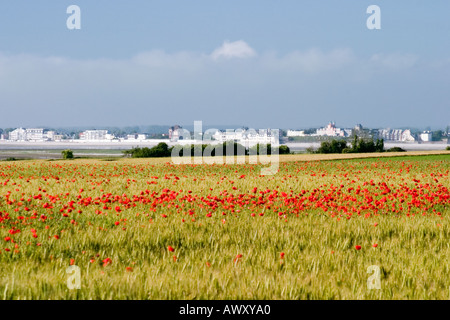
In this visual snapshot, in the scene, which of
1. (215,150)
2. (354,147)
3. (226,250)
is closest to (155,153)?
(215,150)

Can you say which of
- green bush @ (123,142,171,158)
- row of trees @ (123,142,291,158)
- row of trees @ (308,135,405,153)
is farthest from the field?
row of trees @ (308,135,405,153)

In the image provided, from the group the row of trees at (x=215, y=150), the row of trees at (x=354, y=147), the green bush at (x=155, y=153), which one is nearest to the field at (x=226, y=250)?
the row of trees at (x=215, y=150)

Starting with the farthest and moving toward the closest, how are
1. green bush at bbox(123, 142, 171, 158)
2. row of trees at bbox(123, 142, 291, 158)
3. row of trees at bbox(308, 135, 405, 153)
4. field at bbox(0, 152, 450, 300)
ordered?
1. row of trees at bbox(308, 135, 405, 153)
2. green bush at bbox(123, 142, 171, 158)
3. row of trees at bbox(123, 142, 291, 158)
4. field at bbox(0, 152, 450, 300)

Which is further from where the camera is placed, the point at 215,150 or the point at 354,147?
the point at 354,147

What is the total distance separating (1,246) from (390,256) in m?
6.22

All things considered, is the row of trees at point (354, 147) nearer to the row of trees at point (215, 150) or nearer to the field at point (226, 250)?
the row of trees at point (215, 150)

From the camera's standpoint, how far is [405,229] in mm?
9320

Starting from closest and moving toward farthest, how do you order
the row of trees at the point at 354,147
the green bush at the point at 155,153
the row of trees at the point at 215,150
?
the row of trees at the point at 215,150 → the green bush at the point at 155,153 → the row of trees at the point at 354,147

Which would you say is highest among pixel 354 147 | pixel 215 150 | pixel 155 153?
pixel 215 150

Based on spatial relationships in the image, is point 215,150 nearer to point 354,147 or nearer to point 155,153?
point 155,153

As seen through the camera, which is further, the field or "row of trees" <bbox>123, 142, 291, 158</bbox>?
"row of trees" <bbox>123, 142, 291, 158</bbox>

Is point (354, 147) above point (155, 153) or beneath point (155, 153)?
above

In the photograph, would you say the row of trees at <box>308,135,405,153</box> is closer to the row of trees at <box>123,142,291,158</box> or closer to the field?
the row of trees at <box>123,142,291,158</box>

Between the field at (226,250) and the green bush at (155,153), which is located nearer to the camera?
the field at (226,250)
